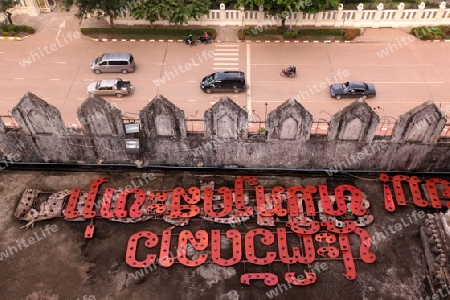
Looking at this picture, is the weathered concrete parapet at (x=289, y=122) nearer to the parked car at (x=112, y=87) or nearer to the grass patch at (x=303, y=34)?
the parked car at (x=112, y=87)

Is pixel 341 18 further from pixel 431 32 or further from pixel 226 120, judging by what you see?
pixel 226 120

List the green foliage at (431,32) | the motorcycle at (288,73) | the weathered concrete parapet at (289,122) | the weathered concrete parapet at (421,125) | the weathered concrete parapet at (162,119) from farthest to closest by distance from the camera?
the green foliage at (431,32)
the motorcycle at (288,73)
the weathered concrete parapet at (162,119)
the weathered concrete parapet at (289,122)
the weathered concrete parapet at (421,125)

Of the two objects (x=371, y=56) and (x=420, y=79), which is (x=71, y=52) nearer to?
(x=371, y=56)

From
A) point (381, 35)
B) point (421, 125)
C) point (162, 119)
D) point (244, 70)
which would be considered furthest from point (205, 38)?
point (421, 125)

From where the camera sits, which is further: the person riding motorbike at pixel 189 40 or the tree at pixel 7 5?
the person riding motorbike at pixel 189 40

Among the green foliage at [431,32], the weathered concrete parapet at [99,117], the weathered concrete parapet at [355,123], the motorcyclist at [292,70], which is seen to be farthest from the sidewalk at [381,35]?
the weathered concrete parapet at [99,117]

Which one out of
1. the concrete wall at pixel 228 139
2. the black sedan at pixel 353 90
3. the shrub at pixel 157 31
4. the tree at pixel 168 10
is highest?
the concrete wall at pixel 228 139
